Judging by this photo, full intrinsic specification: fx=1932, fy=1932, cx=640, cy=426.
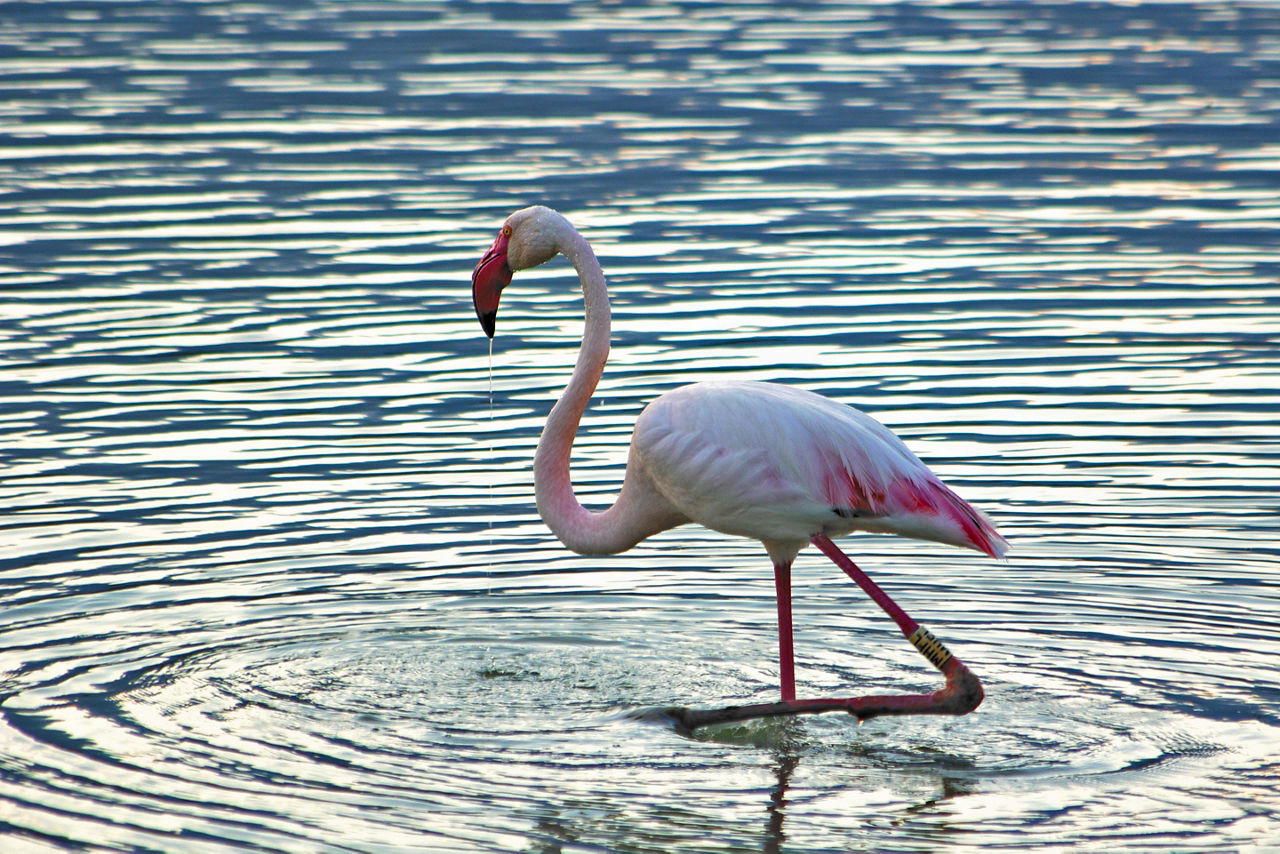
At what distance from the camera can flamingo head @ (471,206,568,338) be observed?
7.59m

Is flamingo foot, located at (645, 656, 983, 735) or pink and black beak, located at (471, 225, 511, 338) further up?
pink and black beak, located at (471, 225, 511, 338)

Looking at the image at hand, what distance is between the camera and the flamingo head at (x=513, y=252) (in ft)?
24.9

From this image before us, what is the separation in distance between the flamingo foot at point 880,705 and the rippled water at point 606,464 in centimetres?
12

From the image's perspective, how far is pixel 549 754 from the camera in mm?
6645

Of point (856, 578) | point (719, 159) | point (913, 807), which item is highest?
point (719, 159)

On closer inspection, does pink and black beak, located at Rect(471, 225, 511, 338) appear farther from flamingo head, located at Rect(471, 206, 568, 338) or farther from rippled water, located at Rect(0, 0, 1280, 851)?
rippled water, located at Rect(0, 0, 1280, 851)

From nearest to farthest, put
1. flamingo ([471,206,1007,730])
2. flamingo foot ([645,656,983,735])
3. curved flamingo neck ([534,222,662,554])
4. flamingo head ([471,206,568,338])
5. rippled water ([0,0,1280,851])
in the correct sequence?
rippled water ([0,0,1280,851])
flamingo foot ([645,656,983,735])
flamingo ([471,206,1007,730])
curved flamingo neck ([534,222,662,554])
flamingo head ([471,206,568,338])

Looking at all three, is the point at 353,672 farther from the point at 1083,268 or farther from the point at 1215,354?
the point at 1083,268

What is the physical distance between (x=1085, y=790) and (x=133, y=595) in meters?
4.11

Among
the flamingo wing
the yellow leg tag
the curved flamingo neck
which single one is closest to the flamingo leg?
the yellow leg tag

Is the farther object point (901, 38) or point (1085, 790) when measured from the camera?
point (901, 38)

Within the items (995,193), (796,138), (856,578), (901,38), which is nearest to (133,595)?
(856,578)

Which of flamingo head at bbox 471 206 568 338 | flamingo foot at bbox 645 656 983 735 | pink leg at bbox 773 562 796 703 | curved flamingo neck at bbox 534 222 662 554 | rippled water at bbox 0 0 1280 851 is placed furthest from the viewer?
flamingo head at bbox 471 206 568 338

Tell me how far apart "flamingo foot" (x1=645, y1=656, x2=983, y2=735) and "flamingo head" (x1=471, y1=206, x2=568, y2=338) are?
1756mm
